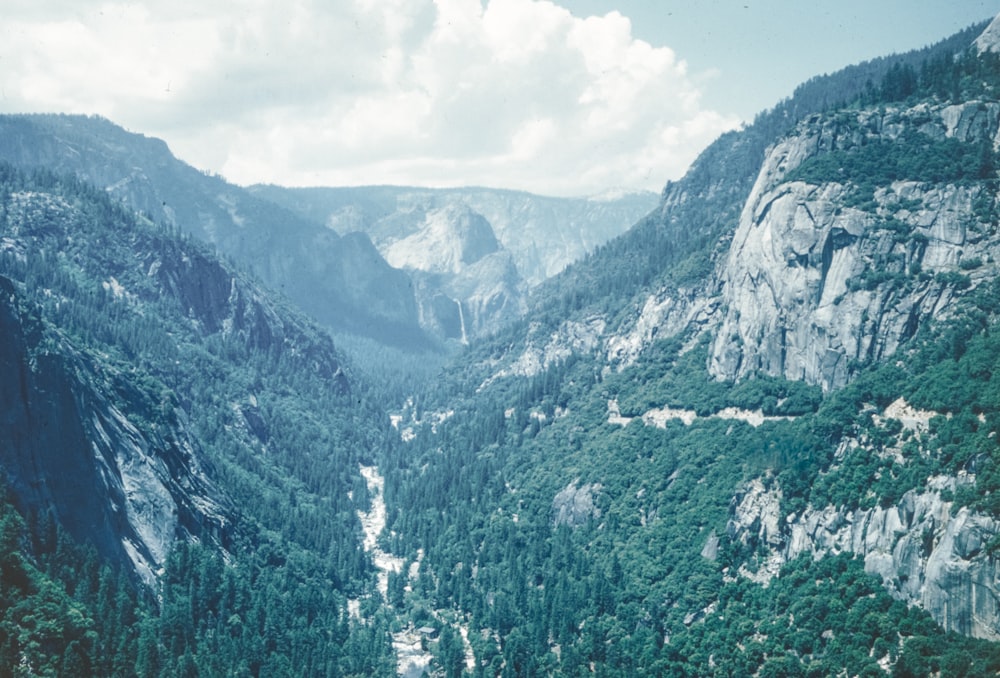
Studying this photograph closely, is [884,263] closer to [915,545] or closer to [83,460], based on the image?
[915,545]

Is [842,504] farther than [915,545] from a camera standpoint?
Yes

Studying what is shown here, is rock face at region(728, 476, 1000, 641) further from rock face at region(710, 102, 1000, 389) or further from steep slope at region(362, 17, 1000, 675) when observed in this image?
rock face at region(710, 102, 1000, 389)

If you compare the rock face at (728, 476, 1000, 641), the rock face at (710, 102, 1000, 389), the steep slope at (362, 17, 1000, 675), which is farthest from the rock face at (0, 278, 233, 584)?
the rock face at (710, 102, 1000, 389)

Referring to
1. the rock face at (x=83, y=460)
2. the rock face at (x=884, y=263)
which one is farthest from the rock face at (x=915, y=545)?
the rock face at (x=83, y=460)

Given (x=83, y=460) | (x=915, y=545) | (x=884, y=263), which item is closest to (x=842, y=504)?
(x=915, y=545)

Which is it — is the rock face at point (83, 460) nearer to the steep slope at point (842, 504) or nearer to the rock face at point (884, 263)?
the steep slope at point (842, 504)

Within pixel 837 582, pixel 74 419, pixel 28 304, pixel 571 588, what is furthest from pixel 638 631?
pixel 28 304

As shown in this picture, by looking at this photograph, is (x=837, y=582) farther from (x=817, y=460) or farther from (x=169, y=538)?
(x=169, y=538)
